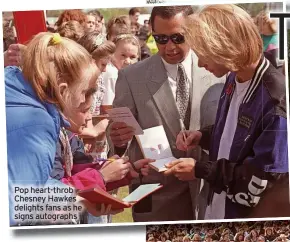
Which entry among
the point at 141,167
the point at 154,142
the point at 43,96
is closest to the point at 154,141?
the point at 154,142

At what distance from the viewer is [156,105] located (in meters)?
6.34

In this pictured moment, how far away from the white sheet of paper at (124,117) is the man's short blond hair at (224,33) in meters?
0.70

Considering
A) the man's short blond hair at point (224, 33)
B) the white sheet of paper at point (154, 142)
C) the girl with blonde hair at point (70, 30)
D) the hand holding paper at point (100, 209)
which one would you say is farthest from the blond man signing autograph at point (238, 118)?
the girl with blonde hair at point (70, 30)

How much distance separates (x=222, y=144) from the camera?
638 centimetres

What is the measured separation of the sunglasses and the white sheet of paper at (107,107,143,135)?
0.57 meters

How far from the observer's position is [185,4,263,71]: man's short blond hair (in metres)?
6.24

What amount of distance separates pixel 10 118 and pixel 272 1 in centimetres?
214

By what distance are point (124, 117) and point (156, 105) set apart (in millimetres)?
258

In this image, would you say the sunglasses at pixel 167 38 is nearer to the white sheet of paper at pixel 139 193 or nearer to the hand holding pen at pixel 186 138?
the hand holding pen at pixel 186 138

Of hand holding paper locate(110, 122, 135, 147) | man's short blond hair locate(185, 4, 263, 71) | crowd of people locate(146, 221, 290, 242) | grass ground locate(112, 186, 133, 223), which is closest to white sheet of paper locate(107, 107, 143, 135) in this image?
hand holding paper locate(110, 122, 135, 147)

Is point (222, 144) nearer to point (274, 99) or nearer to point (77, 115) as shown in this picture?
point (274, 99)

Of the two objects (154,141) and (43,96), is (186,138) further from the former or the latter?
(43,96)

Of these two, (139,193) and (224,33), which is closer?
(224,33)

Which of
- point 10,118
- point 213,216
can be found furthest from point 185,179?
point 10,118
